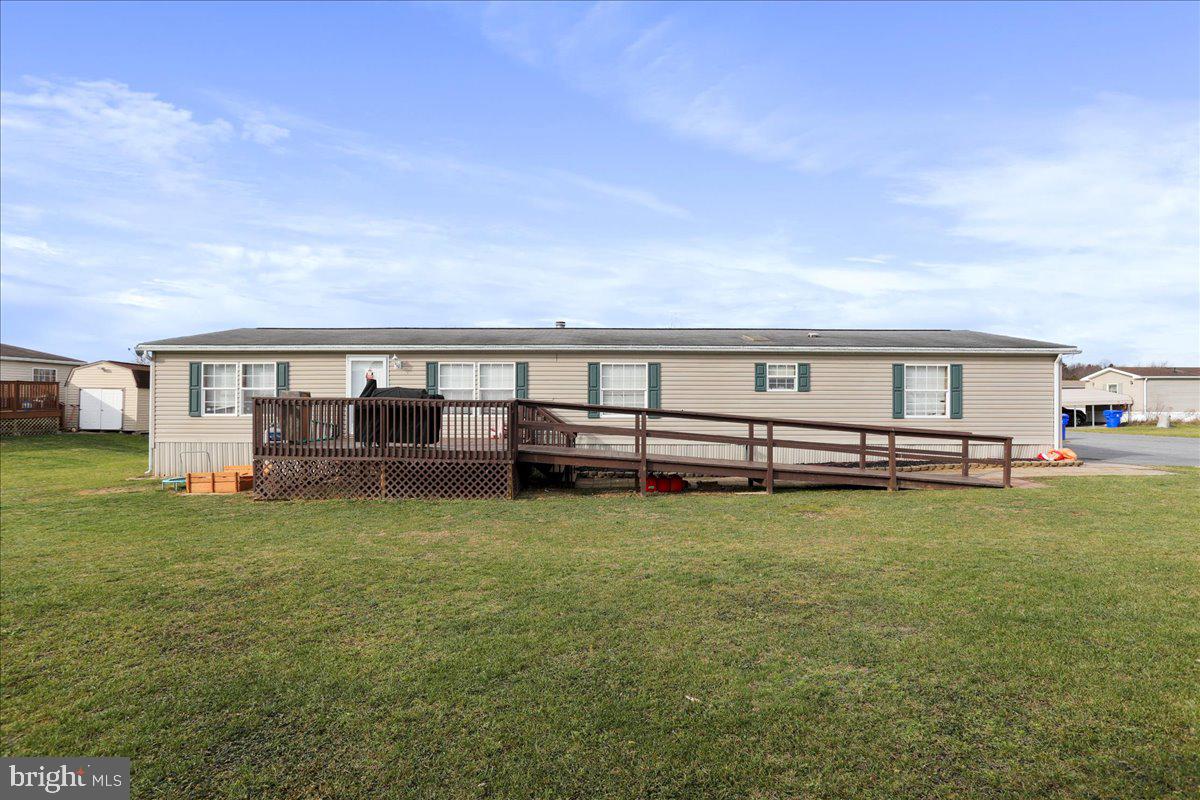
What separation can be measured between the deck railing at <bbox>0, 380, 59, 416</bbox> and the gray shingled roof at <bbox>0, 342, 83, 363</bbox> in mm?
3308

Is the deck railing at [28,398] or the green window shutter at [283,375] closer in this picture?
the green window shutter at [283,375]

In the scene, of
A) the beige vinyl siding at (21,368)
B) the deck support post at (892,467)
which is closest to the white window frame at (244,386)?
the deck support post at (892,467)

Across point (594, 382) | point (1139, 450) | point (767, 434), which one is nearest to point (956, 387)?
point (767, 434)

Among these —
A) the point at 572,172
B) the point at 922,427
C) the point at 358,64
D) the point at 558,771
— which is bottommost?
the point at 558,771

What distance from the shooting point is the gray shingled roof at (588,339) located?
47.6 feet

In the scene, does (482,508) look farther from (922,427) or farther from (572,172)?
(922,427)

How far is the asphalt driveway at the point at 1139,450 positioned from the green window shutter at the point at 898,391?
19.0 ft

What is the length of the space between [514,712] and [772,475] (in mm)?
8766

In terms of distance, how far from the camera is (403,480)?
10.9m

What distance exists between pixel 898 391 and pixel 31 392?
95.2ft

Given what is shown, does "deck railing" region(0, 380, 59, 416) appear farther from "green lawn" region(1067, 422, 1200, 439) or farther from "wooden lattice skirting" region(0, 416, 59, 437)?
"green lawn" region(1067, 422, 1200, 439)

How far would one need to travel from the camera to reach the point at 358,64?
12.0m

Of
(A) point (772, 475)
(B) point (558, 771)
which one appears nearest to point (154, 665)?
(B) point (558, 771)

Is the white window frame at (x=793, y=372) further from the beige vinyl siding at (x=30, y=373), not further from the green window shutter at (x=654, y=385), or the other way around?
the beige vinyl siding at (x=30, y=373)
